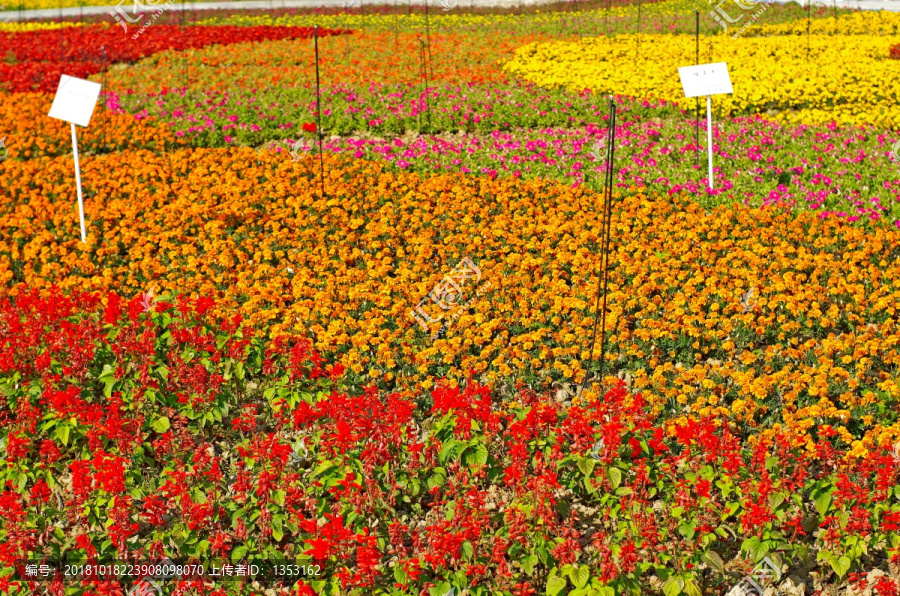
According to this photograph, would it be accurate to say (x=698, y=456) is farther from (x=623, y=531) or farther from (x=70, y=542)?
(x=70, y=542)

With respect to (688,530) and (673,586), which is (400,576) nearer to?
(673,586)

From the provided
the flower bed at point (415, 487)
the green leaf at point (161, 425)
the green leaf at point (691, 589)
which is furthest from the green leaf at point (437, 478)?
the green leaf at point (161, 425)

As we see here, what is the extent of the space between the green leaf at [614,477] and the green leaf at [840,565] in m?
1.16

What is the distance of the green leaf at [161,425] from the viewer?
5.72 m

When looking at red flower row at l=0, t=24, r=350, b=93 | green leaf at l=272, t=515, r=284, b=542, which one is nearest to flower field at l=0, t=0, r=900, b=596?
green leaf at l=272, t=515, r=284, b=542

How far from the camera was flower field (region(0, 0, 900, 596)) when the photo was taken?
4695mm

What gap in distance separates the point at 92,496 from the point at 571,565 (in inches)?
112

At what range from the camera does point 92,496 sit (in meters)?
5.21

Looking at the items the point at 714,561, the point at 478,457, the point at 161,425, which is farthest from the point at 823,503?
the point at 161,425

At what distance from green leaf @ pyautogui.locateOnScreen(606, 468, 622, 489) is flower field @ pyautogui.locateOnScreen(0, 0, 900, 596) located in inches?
0.5
